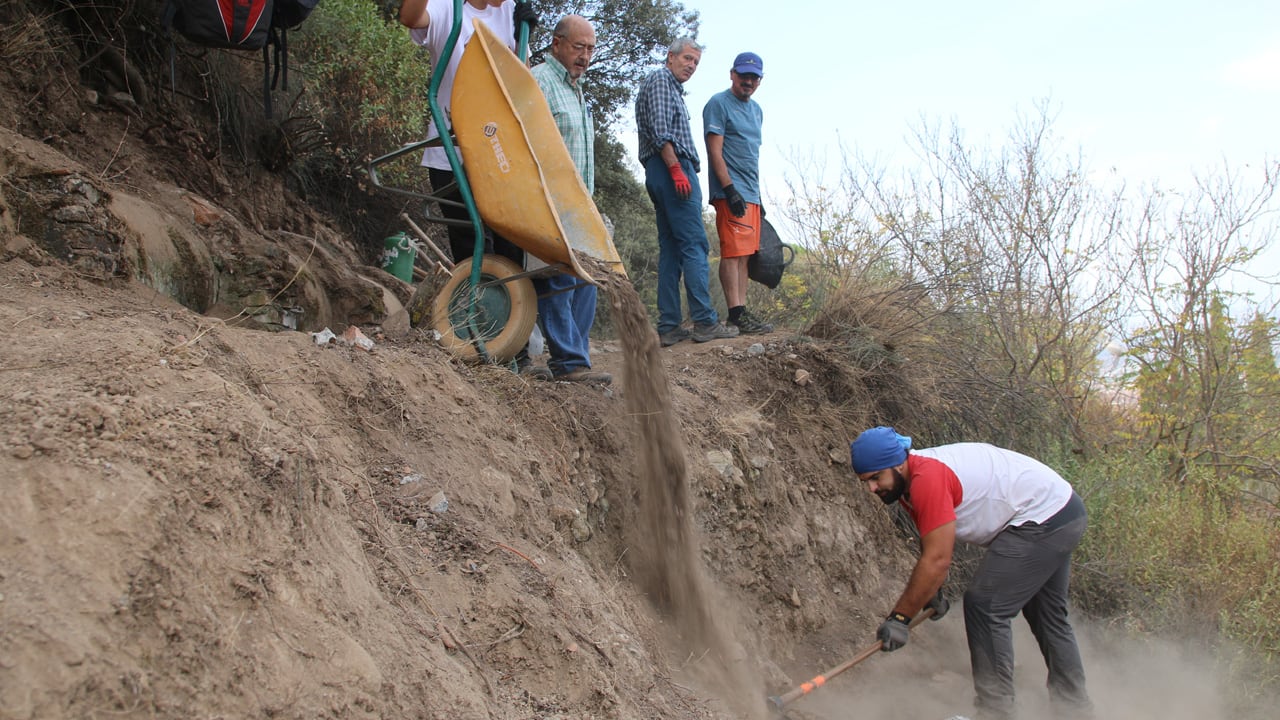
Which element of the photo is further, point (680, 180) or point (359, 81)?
point (359, 81)

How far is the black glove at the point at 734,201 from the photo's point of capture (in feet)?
18.8

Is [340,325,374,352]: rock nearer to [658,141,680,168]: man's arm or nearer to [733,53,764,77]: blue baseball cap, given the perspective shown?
[658,141,680,168]: man's arm

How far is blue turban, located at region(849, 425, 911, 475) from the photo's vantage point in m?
3.92

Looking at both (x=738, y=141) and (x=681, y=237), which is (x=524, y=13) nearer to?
(x=681, y=237)

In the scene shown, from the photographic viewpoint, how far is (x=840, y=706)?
4.50 meters

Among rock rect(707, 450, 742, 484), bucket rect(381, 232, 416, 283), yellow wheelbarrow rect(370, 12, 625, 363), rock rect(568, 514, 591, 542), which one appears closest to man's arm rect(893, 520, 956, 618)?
rock rect(707, 450, 742, 484)

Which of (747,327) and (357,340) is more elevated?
(747,327)

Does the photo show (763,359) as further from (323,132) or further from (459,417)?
(323,132)

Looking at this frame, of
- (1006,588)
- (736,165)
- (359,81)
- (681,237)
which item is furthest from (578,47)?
(1006,588)

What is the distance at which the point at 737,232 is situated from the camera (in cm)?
585

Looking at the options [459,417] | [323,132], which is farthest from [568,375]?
[323,132]

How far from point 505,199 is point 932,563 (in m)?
2.45

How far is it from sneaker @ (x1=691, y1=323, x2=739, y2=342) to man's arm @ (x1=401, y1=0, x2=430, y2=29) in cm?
266

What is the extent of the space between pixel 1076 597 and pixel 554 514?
384 cm
